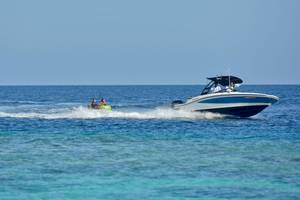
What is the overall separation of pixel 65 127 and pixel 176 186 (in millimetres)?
23424

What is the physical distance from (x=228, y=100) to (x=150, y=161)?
2240cm

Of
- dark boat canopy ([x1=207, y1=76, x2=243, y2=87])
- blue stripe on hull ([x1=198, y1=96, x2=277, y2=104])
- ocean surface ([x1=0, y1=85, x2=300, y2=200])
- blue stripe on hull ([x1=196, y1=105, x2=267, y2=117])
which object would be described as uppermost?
dark boat canopy ([x1=207, y1=76, x2=243, y2=87])

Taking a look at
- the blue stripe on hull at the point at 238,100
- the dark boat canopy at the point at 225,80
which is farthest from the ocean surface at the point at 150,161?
the dark boat canopy at the point at 225,80

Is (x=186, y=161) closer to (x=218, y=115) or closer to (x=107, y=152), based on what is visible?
(x=107, y=152)

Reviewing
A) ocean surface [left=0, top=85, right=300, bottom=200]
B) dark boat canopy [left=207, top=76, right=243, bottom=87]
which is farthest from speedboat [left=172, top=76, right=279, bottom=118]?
ocean surface [left=0, top=85, right=300, bottom=200]

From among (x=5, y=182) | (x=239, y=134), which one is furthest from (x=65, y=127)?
(x=5, y=182)

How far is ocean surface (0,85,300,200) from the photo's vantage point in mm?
22078

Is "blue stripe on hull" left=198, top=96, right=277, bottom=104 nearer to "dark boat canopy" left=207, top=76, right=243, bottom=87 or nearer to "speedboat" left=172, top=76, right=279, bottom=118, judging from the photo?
"speedboat" left=172, top=76, right=279, bottom=118

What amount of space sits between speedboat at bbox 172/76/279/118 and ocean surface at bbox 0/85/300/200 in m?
2.65

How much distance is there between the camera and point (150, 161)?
2816 cm

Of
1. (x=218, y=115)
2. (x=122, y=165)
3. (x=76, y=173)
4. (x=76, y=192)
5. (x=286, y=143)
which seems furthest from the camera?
(x=218, y=115)

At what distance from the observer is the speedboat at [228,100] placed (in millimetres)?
49719

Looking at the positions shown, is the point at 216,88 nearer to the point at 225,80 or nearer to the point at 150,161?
the point at 225,80

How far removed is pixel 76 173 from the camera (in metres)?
25.2
